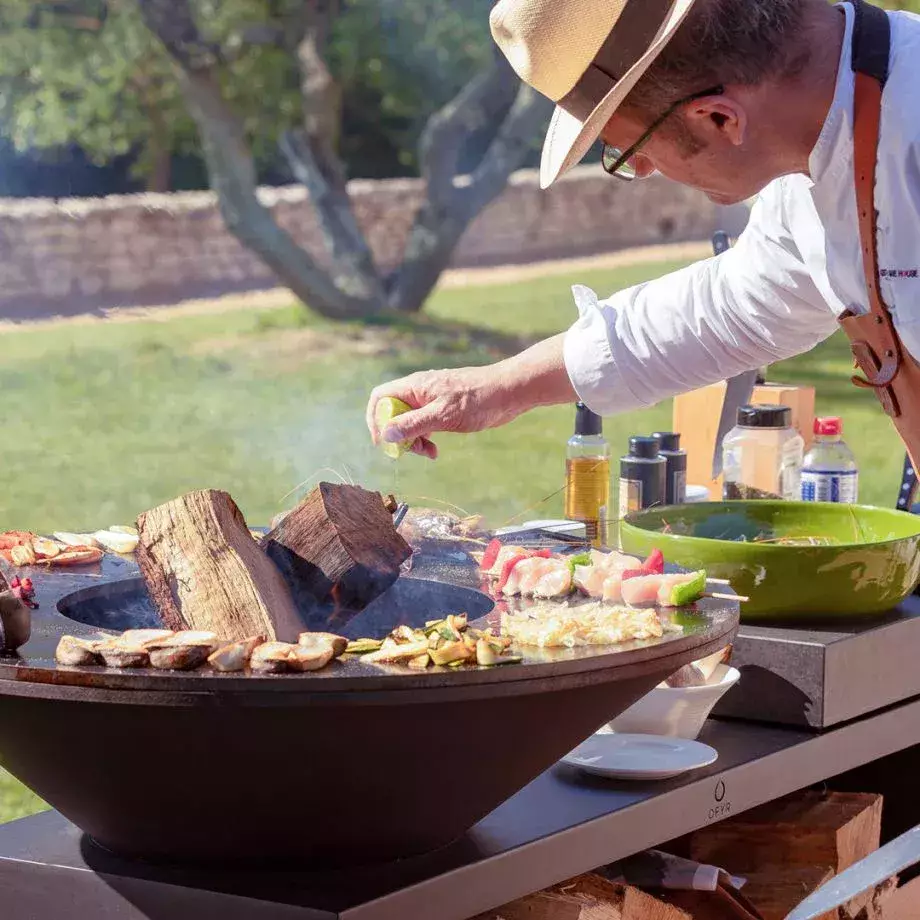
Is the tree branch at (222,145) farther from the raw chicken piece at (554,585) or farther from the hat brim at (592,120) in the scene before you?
the raw chicken piece at (554,585)

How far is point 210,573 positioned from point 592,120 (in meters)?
0.86

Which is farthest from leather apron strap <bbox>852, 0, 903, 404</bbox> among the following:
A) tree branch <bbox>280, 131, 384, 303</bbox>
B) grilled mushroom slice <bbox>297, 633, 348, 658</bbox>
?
tree branch <bbox>280, 131, 384, 303</bbox>

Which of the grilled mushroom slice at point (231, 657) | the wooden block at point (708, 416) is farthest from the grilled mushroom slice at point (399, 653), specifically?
the wooden block at point (708, 416)

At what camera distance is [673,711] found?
8.07 ft

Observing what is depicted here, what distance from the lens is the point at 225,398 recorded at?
12.8 meters

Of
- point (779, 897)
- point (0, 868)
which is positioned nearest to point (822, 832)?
point (779, 897)

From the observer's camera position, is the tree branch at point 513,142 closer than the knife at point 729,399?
No

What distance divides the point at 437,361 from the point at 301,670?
38.1 feet

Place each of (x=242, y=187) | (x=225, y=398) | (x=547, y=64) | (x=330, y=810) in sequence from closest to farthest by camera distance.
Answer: (x=330, y=810) → (x=547, y=64) → (x=225, y=398) → (x=242, y=187)

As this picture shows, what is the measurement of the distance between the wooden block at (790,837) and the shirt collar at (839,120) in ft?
4.21

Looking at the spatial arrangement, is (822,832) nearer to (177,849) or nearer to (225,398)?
(177,849)

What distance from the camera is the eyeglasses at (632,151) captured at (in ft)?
6.79

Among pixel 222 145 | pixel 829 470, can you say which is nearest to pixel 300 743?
pixel 829 470

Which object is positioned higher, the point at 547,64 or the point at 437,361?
the point at 547,64
